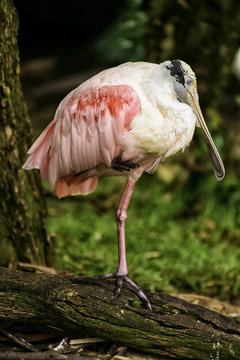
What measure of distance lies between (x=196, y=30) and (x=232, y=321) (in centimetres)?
325

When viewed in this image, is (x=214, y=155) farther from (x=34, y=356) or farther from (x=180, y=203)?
(x=180, y=203)

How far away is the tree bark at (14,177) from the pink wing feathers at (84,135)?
32 cm

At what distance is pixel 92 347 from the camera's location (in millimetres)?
3121

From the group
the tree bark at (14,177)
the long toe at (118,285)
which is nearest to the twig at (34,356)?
the long toe at (118,285)

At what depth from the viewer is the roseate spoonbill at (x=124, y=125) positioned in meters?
2.75

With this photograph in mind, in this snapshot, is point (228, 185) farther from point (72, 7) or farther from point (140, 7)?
point (72, 7)

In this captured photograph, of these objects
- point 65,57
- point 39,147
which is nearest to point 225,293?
point 39,147

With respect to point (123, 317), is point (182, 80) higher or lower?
higher

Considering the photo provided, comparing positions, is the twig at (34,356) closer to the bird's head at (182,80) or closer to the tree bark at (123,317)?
the tree bark at (123,317)

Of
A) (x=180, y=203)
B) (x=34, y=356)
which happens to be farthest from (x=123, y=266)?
(x=180, y=203)

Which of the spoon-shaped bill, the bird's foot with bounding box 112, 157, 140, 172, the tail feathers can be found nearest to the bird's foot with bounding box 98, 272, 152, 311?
the tail feathers

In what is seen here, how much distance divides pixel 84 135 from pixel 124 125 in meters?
0.31

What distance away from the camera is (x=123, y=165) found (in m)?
2.91

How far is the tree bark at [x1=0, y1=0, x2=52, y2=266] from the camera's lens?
332 centimetres
